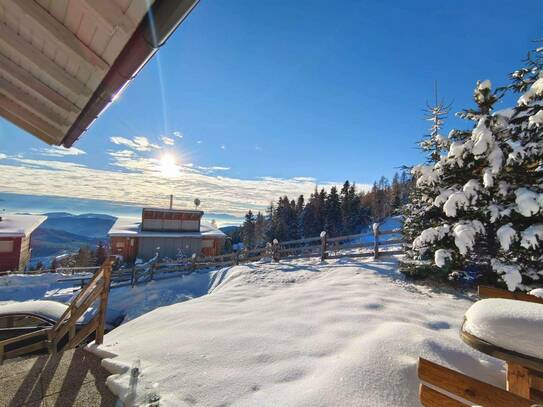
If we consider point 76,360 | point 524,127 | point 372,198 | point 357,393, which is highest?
point 372,198

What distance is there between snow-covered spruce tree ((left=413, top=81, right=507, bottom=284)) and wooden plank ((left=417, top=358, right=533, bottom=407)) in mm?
5445

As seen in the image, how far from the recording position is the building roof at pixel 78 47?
1746 mm

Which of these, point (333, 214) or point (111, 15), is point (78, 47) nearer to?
point (111, 15)

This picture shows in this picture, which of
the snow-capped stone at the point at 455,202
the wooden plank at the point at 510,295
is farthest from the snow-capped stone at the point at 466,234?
the wooden plank at the point at 510,295

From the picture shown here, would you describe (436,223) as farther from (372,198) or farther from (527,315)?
(372,198)

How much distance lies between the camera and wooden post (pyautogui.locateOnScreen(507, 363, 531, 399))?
6.24 ft

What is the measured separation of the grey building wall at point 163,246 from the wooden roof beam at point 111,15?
1153 inches

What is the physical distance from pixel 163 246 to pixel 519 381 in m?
30.2

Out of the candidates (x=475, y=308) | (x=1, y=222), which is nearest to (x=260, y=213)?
(x=1, y=222)

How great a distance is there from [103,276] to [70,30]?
4.49 metres

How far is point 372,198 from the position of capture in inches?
3807

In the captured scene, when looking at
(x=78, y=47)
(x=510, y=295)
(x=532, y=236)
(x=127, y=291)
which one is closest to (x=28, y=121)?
(x=78, y=47)

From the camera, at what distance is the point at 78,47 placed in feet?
6.75

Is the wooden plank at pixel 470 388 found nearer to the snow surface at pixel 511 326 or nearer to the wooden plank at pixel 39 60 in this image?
the snow surface at pixel 511 326
